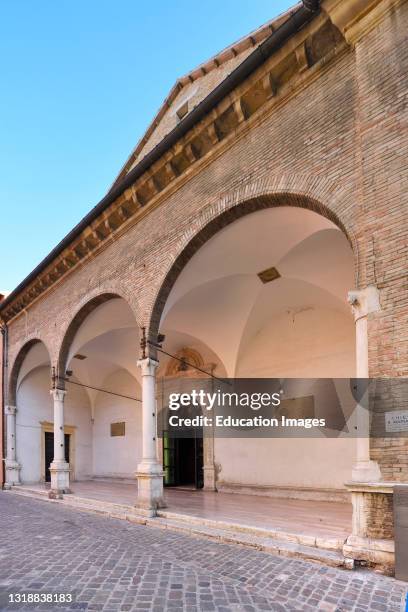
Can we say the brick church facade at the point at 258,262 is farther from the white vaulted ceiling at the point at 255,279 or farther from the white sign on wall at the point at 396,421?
the white sign on wall at the point at 396,421

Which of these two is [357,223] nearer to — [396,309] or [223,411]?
[396,309]

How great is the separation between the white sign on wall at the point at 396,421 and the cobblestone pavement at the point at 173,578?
136cm

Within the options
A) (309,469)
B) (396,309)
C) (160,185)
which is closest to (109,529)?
(309,469)

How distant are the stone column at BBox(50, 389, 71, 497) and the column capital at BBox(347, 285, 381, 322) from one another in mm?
9454

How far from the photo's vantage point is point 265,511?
827cm

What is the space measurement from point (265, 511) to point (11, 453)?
10.9 meters

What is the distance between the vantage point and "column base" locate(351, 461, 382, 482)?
15.4 feet

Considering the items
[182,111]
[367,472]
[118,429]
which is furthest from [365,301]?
[118,429]

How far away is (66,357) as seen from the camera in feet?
41.2

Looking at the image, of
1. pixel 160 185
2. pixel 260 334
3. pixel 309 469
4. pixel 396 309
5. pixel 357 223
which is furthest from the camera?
pixel 260 334

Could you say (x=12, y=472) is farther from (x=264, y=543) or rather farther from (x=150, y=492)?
(x=264, y=543)

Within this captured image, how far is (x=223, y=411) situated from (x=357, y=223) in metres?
8.59

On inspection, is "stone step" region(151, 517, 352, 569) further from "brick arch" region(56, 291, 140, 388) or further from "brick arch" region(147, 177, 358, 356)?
"brick arch" region(56, 291, 140, 388)

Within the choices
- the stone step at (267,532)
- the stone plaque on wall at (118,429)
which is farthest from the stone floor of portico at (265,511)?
the stone plaque on wall at (118,429)
